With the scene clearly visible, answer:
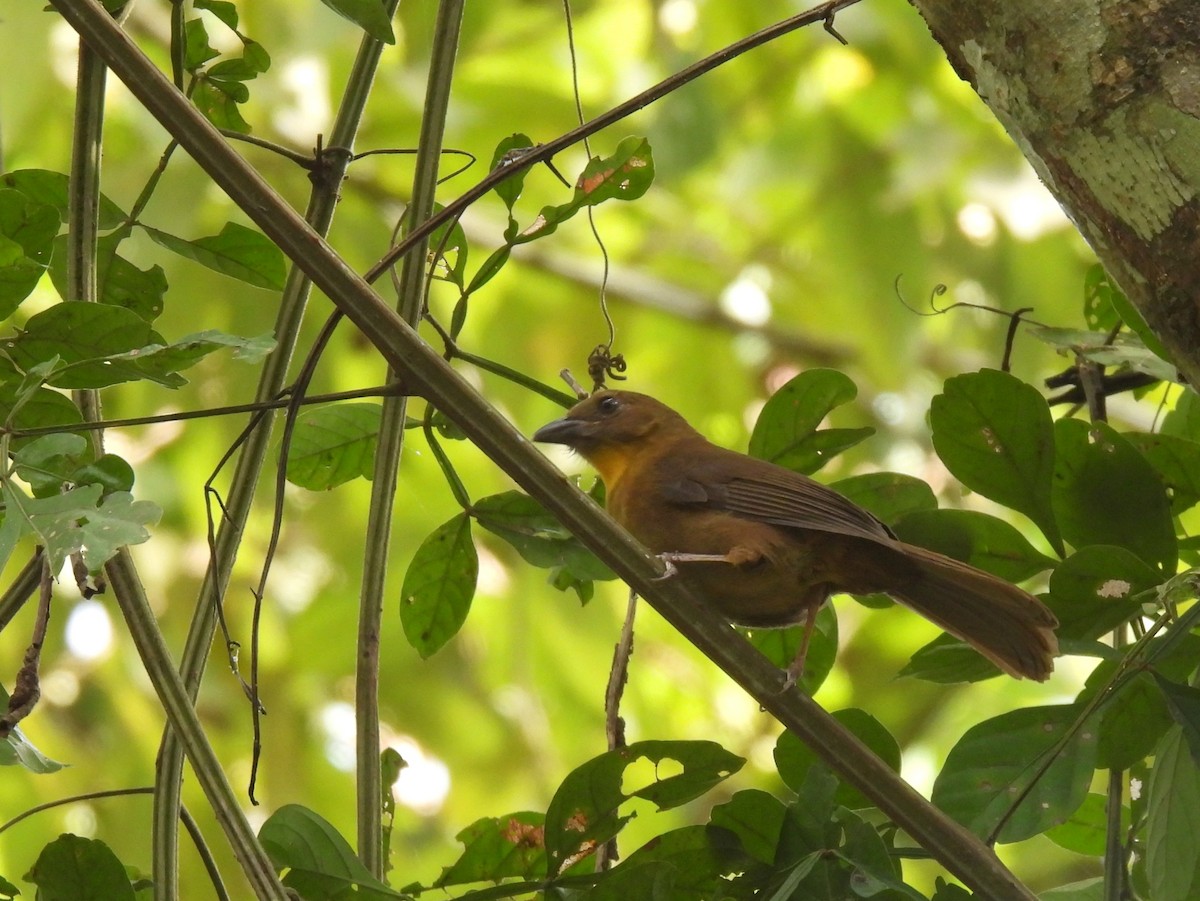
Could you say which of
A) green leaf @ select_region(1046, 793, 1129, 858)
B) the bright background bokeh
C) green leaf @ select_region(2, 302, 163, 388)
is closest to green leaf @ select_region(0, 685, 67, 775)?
green leaf @ select_region(2, 302, 163, 388)

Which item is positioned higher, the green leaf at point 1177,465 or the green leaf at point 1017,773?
the green leaf at point 1177,465

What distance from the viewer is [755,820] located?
197cm

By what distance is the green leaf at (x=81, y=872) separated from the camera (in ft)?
6.00

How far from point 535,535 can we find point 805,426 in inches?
20.8

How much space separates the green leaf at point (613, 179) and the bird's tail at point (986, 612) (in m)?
0.81

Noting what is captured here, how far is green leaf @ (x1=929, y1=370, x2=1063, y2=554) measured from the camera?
219 cm

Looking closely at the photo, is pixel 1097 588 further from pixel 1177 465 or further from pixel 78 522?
pixel 78 522

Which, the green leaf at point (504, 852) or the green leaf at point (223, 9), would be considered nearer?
the green leaf at point (504, 852)

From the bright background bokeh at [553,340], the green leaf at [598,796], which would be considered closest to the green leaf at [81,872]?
the green leaf at [598,796]

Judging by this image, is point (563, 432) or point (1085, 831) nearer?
point (1085, 831)

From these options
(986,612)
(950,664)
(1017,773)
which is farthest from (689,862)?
(986,612)

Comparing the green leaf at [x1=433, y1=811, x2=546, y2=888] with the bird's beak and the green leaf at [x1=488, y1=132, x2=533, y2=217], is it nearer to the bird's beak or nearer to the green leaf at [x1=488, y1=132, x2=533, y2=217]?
the green leaf at [x1=488, y1=132, x2=533, y2=217]

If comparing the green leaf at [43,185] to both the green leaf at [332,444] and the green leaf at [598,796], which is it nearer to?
the green leaf at [332,444]

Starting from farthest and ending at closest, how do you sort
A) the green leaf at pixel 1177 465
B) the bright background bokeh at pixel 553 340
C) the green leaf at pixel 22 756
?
the bright background bokeh at pixel 553 340 → the green leaf at pixel 1177 465 → the green leaf at pixel 22 756
